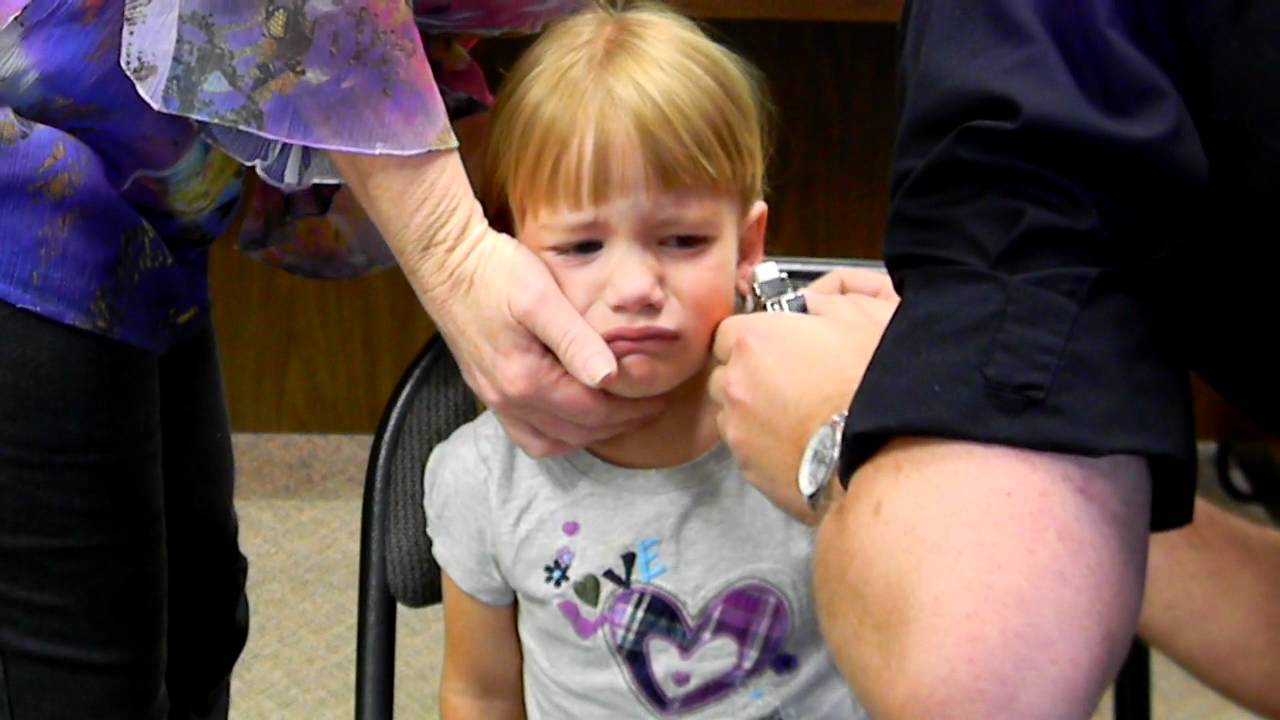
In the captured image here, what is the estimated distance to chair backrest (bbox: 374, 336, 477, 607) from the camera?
110 centimetres

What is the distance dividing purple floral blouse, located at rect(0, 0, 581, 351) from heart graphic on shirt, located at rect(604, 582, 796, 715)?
367mm

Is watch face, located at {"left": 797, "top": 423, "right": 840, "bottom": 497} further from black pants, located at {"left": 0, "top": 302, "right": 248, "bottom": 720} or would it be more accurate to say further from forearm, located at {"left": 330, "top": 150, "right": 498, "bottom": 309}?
black pants, located at {"left": 0, "top": 302, "right": 248, "bottom": 720}

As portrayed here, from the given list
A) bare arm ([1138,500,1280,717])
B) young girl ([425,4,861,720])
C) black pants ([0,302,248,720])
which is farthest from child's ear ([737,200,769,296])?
black pants ([0,302,248,720])

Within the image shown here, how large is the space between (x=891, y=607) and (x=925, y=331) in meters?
0.12

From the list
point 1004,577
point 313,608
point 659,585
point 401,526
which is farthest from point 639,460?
point 313,608

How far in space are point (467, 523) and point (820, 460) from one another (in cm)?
42

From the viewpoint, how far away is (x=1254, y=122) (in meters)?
0.55

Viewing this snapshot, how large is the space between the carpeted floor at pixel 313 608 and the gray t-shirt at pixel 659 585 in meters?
0.85

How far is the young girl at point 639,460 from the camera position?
947 millimetres

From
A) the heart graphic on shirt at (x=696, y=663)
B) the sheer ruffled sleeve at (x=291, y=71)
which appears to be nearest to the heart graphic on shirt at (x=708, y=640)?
the heart graphic on shirt at (x=696, y=663)

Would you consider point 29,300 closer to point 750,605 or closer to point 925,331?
point 750,605

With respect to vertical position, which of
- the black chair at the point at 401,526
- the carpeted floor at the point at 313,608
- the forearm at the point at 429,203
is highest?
the forearm at the point at 429,203

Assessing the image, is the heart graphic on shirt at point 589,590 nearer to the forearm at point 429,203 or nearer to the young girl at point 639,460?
the young girl at point 639,460

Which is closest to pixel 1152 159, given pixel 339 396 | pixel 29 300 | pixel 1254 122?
pixel 1254 122
